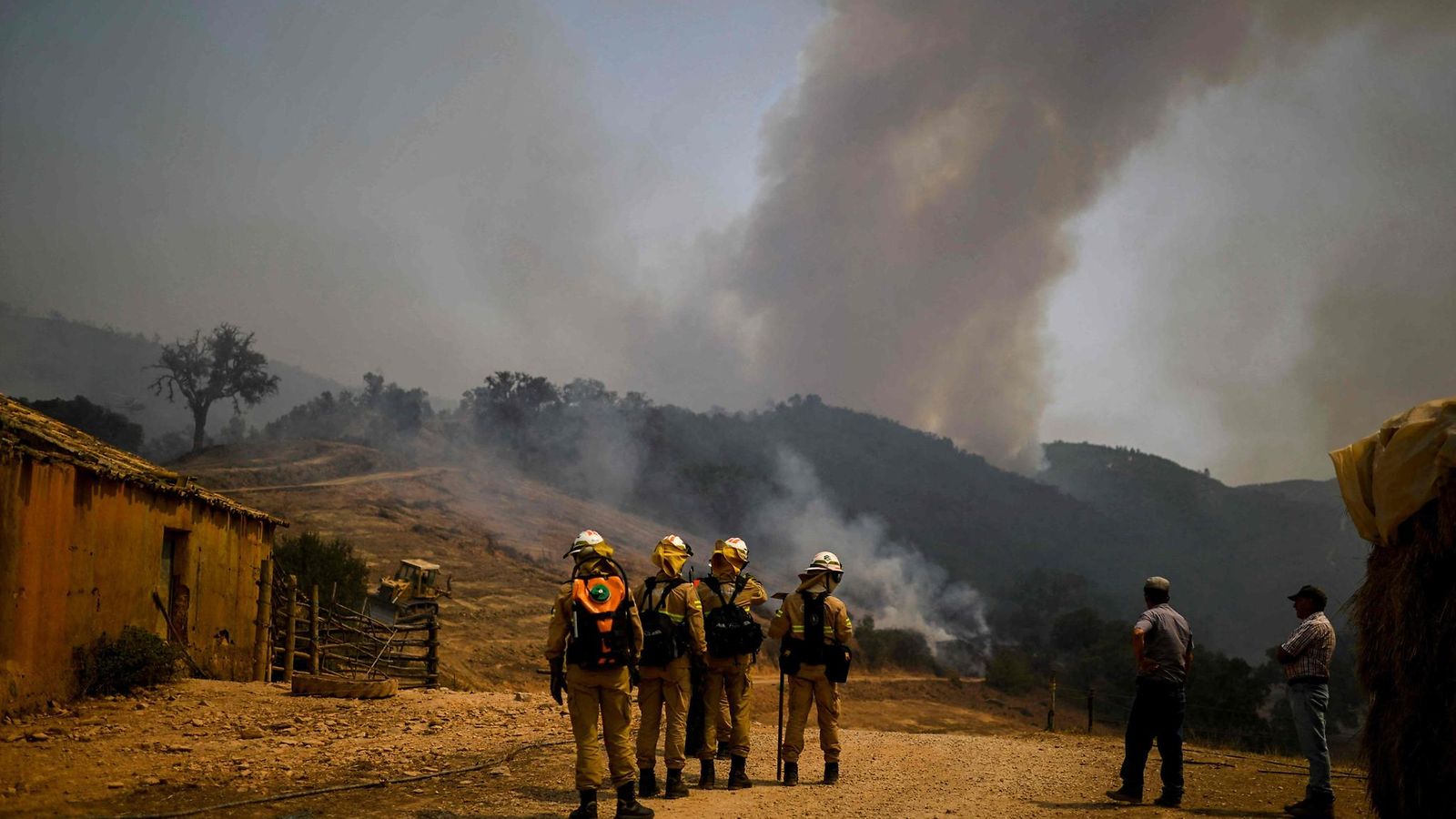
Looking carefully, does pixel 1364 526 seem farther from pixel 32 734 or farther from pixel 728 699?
pixel 32 734

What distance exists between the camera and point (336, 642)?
1983 cm

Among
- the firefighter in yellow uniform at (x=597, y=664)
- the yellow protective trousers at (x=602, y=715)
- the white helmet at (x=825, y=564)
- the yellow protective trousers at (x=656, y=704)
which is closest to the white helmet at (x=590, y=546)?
the firefighter in yellow uniform at (x=597, y=664)

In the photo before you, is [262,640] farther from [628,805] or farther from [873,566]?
[873,566]

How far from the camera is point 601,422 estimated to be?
107 meters

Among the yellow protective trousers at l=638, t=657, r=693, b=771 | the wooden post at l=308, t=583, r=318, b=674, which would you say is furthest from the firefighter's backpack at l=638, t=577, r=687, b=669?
the wooden post at l=308, t=583, r=318, b=674

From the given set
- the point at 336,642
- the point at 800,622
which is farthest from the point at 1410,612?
the point at 336,642

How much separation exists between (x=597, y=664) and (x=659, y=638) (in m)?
1.07

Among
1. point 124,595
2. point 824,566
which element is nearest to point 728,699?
point 824,566

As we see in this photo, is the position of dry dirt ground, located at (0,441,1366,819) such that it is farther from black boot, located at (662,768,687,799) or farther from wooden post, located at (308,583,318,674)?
wooden post, located at (308,583,318,674)

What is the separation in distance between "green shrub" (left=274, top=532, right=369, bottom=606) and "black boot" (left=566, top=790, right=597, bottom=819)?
22544mm

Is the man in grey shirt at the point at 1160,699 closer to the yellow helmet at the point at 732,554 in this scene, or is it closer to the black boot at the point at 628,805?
the yellow helmet at the point at 732,554

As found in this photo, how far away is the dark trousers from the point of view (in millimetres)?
9094

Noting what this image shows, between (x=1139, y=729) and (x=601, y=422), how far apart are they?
3914 inches

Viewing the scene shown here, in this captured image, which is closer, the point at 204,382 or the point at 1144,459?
the point at 204,382
